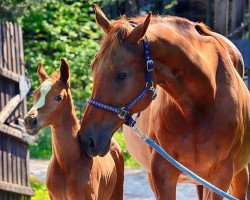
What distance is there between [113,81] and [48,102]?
4.88 feet

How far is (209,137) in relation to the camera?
505 centimetres

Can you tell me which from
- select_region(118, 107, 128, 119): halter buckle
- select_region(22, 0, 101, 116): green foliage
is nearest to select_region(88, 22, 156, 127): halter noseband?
select_region(118, 107, 128, 119): halter buckle

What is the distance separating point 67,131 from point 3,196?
2.90m

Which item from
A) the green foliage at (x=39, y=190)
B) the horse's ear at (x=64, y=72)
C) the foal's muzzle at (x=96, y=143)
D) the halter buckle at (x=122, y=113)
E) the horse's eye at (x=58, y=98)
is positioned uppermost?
the horse's ear at (x=64, y=72)

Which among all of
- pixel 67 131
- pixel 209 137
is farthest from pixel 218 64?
pixel 67 131

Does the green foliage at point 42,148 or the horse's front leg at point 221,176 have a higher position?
the horse's front leg at point 221,176

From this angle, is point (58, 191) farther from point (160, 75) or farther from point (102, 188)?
point (160, 75)

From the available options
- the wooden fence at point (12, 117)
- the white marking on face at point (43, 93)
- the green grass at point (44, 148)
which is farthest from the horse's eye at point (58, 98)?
the green grass at point (44, 148)

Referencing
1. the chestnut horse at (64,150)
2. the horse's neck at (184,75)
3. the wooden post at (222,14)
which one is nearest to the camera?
the horse's neck at (184,75)

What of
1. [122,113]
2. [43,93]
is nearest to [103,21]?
Result: [122,113]

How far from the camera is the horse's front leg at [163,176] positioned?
199 inches

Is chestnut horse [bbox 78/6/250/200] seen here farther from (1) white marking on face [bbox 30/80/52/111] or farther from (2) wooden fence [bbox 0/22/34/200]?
(2) wooden fence [bbox 0/22/34/200]

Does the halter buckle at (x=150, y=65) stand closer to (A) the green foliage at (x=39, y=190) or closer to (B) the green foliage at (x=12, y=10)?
(A) the green foliage at (x=39, y=190)

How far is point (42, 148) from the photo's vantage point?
13211 mm
